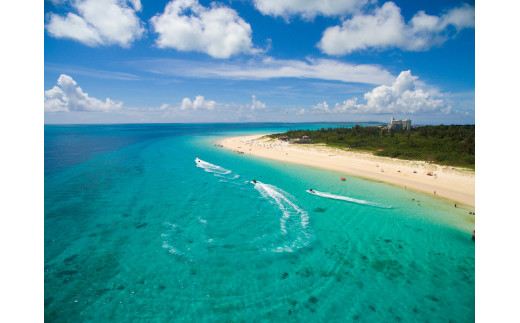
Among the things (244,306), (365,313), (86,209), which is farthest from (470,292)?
(86,209)

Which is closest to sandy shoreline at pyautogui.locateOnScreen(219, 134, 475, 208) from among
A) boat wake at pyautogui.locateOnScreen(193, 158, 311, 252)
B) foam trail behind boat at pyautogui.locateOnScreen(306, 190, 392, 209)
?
foam trail behind boat at pyautogui.locateOnScreen(306, 190, 392, 209)

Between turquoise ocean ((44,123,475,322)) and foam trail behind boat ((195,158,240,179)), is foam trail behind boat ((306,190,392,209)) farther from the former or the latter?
foam trail behind boat ((195,158,240,179))

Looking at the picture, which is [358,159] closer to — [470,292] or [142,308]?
[470,292]

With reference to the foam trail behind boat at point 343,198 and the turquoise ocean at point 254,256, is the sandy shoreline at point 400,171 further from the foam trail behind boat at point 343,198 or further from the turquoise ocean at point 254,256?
the foam trail behind boat at point 343,198

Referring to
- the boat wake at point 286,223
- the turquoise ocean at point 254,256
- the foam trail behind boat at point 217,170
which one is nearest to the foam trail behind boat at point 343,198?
the turquoise ocean at point 254,256

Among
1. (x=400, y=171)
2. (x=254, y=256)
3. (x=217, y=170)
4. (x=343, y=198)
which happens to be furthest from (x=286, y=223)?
(x=400, y=171)

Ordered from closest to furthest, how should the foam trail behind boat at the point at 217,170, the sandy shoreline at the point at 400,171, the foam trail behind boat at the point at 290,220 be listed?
the foam trail behind boat at the point at 290,220
the sandy shoreline at the point at 400,171
the foam trail behind boat at the point at 217,170
